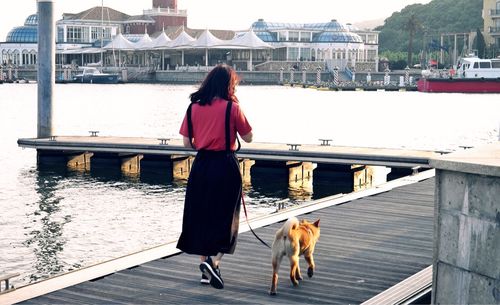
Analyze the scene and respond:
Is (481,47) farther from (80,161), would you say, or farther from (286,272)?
Result: (286,272)

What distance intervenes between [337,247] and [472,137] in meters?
45.6

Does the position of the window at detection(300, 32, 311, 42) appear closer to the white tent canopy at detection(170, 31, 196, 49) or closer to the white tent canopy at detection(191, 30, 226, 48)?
the white tent canopy at detection(191, 30, 226, 48)

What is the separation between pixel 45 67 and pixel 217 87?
75.4ft

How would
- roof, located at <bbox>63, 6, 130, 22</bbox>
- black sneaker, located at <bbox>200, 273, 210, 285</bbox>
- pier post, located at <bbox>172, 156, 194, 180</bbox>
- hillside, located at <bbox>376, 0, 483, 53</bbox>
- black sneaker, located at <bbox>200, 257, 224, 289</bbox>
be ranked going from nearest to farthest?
black sneaker, located at <bbox>200, 257, 224, 289</bbox>, black sneaker, located at <bbox>200, 273, 210, 285</bbox>, pier post, located at <bbox>172, 156, 194, 180</bbox>, hillside, located at <bbox>376, 0, 483, 53</bbox>, roof, located at <bbox>63, 6, 130, 22</bbox>

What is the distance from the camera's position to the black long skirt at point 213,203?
29.0ft

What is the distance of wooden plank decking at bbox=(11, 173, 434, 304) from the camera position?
8836mm

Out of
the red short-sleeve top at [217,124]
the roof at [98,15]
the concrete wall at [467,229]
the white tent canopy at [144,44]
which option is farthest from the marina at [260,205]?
the roof at [98,15]

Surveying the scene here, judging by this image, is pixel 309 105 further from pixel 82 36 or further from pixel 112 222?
pixel 82 36

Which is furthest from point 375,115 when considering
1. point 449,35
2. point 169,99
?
point 449,35

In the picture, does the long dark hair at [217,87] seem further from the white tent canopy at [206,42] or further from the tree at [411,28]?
the white tent canopy at [206,42]

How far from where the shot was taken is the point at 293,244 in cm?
857

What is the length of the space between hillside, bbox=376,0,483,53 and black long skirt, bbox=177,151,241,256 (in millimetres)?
152182

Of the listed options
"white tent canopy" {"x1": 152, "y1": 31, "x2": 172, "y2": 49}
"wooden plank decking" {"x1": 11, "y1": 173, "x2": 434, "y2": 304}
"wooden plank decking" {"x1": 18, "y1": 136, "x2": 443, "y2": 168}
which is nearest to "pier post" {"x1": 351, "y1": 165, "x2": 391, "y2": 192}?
"wooden plank decking" {"x1": 18, "y1": 136, "x2": 443, "y2": 168}

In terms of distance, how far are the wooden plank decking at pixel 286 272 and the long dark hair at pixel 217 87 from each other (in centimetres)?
184
